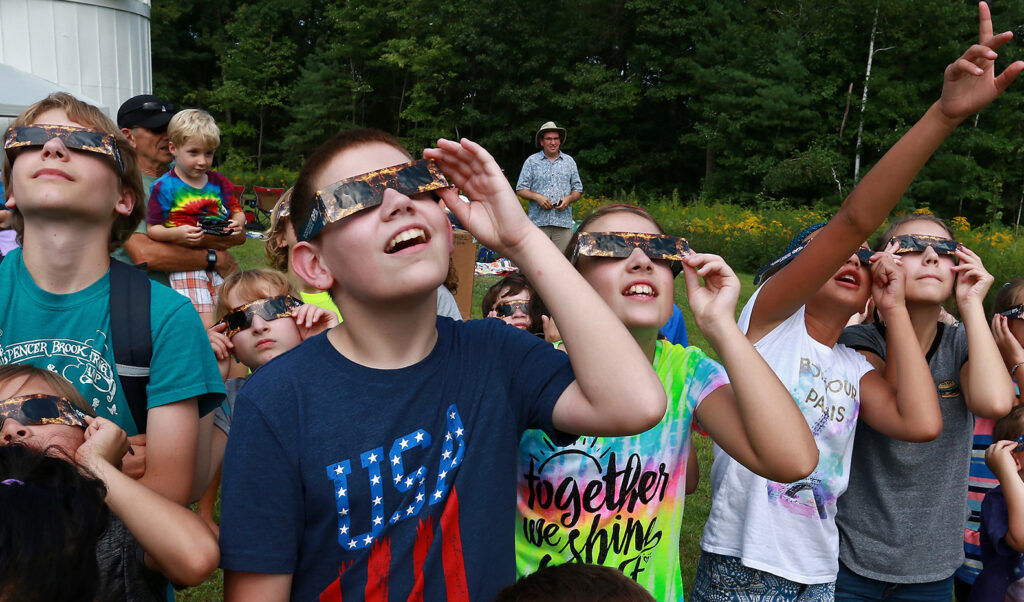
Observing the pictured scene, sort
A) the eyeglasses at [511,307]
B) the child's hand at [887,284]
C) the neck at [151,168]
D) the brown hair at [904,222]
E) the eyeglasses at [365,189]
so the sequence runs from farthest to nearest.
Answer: the neck at [151,168], the eyeglasses at [511,307], the brown hair at [904,222], the child's hand at [887,284], the eyeglasses at [365,189]

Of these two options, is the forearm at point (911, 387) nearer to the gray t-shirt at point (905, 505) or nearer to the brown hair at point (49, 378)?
the gray t-shirt at point (905, 505)

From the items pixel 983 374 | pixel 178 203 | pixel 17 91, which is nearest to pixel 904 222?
pixel 983 374

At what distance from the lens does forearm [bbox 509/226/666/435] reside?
158cm

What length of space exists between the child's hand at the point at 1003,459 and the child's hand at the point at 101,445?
2.84 m

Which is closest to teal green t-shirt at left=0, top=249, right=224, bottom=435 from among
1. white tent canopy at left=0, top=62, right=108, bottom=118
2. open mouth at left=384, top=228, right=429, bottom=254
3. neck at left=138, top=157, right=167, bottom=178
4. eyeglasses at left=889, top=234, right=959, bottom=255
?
open mouth at left=384, top=228, right=429, bottom=254

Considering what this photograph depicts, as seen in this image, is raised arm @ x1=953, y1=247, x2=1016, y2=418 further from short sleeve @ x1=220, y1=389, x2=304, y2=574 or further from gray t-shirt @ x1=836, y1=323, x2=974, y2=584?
short sleeve @ x1=220, y1=389, x2=304, y2=574

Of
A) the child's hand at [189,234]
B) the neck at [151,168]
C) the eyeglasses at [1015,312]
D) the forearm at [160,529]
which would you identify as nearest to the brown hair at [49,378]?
the forearm at [160,529]

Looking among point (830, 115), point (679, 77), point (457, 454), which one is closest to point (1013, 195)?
point (830, 115)

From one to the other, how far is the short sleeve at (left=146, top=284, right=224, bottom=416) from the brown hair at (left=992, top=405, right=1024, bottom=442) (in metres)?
2.80

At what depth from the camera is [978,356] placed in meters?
2.77

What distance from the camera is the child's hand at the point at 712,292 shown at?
184 cm

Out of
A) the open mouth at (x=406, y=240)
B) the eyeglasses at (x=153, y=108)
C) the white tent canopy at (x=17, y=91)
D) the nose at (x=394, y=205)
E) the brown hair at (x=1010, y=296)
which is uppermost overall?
the nose at (x=394, y=205)

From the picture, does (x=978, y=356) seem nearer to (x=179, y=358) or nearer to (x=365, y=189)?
(x=365, y=189)

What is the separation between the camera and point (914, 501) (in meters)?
2.74
